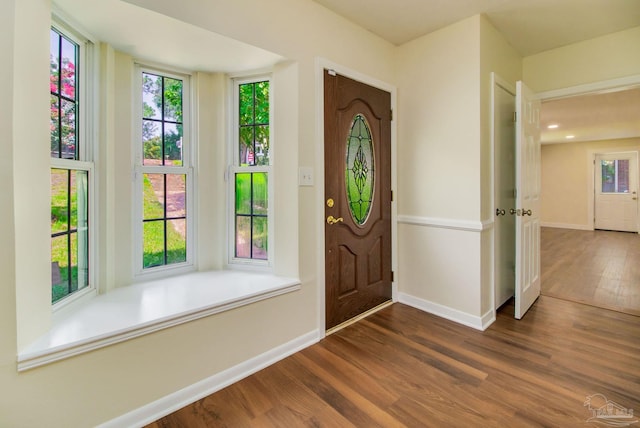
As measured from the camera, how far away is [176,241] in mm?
2279

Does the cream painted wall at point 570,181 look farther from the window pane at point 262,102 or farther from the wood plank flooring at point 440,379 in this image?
the window pane at point 262,102

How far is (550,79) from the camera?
9.67 ft

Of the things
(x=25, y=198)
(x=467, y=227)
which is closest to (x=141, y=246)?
(x=25, y=198)

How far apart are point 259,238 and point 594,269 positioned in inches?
179

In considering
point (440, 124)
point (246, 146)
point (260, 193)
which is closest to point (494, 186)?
point (440, 124)

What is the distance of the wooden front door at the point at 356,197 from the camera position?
2.32 m

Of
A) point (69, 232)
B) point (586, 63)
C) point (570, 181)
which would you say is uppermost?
point (586, 63)

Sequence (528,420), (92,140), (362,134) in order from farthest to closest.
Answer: (362,134)
(92,140)
(528,420)

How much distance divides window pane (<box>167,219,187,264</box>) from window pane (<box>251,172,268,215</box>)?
Result: 56cm

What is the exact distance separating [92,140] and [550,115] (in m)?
6.34

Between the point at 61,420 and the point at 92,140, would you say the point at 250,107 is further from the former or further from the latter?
the point at 61,420

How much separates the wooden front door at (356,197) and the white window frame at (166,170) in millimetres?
1051

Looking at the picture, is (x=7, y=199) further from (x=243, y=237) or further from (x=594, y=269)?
(x=594, y=269)

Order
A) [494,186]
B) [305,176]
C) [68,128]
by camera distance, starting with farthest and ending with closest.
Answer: [494,186] → [305,176] → [68,128]
